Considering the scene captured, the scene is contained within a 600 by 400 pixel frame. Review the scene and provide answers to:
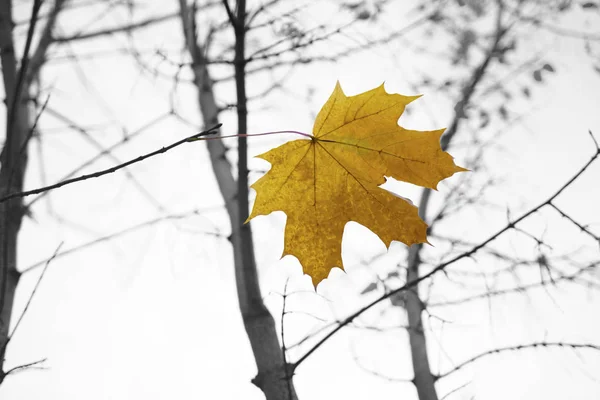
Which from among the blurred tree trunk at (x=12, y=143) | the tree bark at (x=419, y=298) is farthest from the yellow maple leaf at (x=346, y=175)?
the tree bark at (x=419, y=298)

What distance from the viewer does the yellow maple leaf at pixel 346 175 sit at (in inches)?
41.8

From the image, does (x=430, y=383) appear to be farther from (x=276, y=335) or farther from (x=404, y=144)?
(x=404, y=144)

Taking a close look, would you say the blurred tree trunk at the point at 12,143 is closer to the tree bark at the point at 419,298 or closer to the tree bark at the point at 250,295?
the tree bark at the point at 250,295

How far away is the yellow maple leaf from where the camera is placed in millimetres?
1062

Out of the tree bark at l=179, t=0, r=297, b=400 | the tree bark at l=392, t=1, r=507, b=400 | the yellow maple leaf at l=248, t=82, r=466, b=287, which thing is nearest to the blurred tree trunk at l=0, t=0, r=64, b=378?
the tree bark at l=179, t=0, r=297, b=400

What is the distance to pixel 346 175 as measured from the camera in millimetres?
1149

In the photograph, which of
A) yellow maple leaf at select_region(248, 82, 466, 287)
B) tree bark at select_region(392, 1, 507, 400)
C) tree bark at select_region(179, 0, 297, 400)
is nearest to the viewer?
yellow maple leaf at select_region(248, 82, 466, 287)

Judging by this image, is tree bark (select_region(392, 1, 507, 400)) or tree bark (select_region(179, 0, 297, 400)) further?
tree bark (select_region(392, 1, 507, 400))

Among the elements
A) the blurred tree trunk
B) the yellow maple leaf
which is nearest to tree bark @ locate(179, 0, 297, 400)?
the yellow maple leaf

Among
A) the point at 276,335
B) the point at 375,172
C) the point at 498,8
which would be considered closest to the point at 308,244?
the point at 375,172

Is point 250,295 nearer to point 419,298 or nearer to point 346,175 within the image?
point 346,175

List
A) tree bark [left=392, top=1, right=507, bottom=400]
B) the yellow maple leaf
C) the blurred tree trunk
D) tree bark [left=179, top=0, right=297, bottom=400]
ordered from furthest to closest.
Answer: tree bark [left=392, top=1, right=507, bottom=400], the blurred tree trunk, tree bark [left=179, top=0, right=297, bottom=400], the yellow maple leaf

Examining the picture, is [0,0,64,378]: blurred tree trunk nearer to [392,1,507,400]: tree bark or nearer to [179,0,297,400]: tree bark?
[179,0,297,400]: tree bark

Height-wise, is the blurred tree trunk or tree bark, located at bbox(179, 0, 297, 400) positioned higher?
the blurred tree trunk
